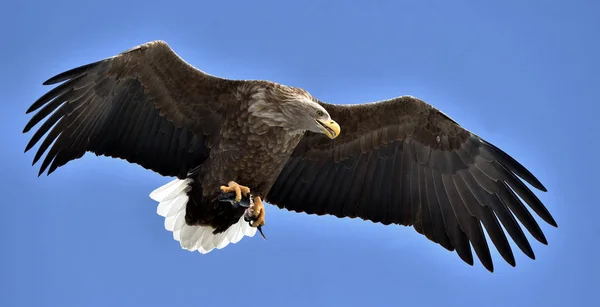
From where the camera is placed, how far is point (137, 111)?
8.64 m

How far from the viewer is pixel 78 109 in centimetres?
848

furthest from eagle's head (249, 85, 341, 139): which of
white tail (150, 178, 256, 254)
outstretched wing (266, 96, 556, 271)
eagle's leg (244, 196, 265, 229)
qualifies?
white tail (150, 178, 256, 254)

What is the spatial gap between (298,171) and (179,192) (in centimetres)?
115

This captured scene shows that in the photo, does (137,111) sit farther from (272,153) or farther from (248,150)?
(272,153)

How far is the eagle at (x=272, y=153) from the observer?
8234mm

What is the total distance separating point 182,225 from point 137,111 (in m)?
1.22

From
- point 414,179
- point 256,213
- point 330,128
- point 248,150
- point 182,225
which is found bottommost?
point 256,213

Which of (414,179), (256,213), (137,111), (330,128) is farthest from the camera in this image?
(414,179)

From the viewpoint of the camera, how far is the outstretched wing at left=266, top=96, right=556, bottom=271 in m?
8.68

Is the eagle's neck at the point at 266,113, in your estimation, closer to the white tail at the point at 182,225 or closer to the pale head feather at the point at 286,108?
the pale head feather at the point at 286,108

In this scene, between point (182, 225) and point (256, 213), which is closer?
point (256, 213)

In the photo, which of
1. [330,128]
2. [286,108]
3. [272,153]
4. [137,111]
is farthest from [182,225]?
[330,128]

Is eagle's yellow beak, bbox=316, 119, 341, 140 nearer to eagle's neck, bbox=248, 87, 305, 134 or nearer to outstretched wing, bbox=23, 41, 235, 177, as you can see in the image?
eagle's neck, bbox=248, 87, 305, 134

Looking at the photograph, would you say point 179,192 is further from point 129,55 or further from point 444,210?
point 444,210
